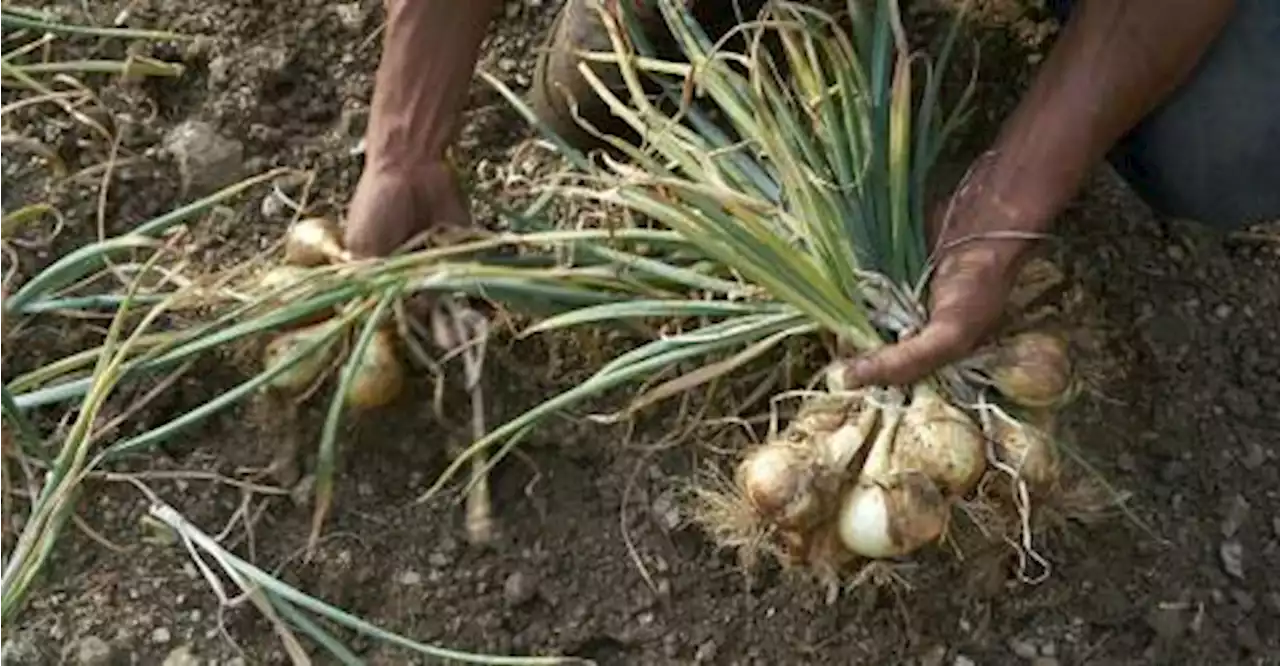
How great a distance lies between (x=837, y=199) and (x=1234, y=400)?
0.40 meters

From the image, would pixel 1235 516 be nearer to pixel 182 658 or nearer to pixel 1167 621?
pixel 1167 621

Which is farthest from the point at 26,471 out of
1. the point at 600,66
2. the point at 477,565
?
the point at 600,66

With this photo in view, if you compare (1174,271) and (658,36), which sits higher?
(658,36)

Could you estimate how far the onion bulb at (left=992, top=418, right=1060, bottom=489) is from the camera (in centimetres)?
155

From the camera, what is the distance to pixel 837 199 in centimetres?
166

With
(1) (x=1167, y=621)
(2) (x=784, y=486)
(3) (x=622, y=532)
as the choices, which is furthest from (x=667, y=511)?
(1) (x=1167, y=621)

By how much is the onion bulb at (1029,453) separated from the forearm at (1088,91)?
149 mm

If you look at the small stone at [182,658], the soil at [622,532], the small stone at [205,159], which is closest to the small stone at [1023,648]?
the soil at [622,532]

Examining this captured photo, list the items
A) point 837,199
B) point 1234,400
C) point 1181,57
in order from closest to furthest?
point 1181,57, point 837,199, point 1234,400

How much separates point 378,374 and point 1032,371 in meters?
0.48

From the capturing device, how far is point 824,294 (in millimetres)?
1588

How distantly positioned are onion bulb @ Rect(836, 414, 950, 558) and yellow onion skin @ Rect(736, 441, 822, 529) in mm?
28

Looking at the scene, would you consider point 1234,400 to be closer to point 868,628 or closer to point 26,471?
point 868,628

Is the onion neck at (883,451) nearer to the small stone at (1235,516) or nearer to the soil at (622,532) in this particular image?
the soil at (622,532)
